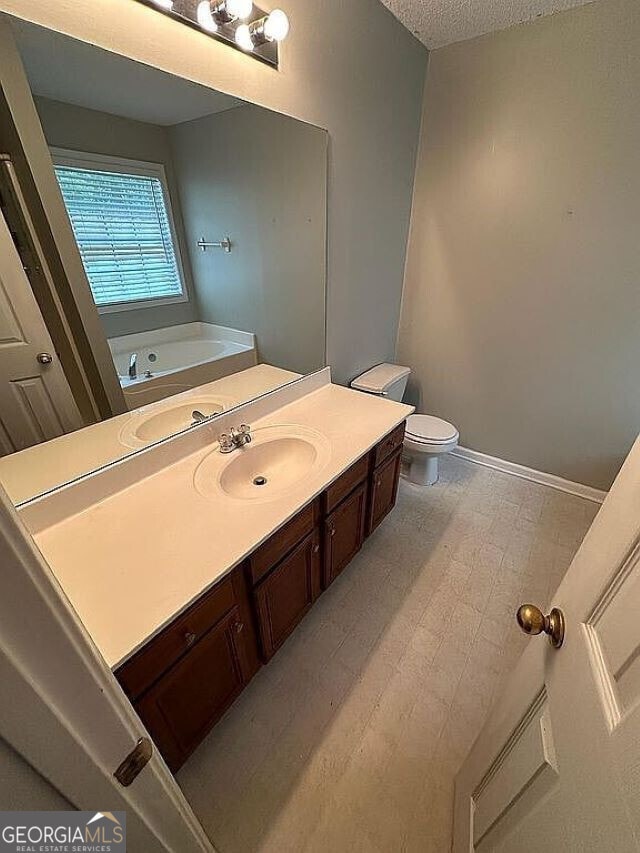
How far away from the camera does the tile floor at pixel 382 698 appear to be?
39.9 inches

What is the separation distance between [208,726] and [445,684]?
0.86 m

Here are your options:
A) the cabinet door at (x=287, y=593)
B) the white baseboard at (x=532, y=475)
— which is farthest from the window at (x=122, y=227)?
the white baseboard at (x=532, y=475)

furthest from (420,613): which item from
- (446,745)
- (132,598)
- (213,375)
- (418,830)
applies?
(213,375)

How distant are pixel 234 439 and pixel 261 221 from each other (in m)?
0.89

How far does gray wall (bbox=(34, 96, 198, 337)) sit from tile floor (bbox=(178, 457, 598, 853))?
53.9 inches

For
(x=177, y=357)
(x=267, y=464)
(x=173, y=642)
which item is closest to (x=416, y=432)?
(x=267, y=464)

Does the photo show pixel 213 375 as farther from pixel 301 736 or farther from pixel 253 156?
pixel 301 736

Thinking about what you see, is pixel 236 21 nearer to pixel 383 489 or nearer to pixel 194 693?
pixel 383 489

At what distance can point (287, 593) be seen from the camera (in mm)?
1220

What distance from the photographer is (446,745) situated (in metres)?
1.15

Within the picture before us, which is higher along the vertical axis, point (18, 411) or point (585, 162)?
point (585, 162)

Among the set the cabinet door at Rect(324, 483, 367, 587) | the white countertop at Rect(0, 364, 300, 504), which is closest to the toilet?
the cabinet door at Rect(324, 483, 367, 587)

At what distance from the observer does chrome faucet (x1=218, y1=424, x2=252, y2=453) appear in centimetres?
130

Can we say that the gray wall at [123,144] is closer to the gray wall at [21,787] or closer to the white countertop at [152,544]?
the white countertop at [152,544]
